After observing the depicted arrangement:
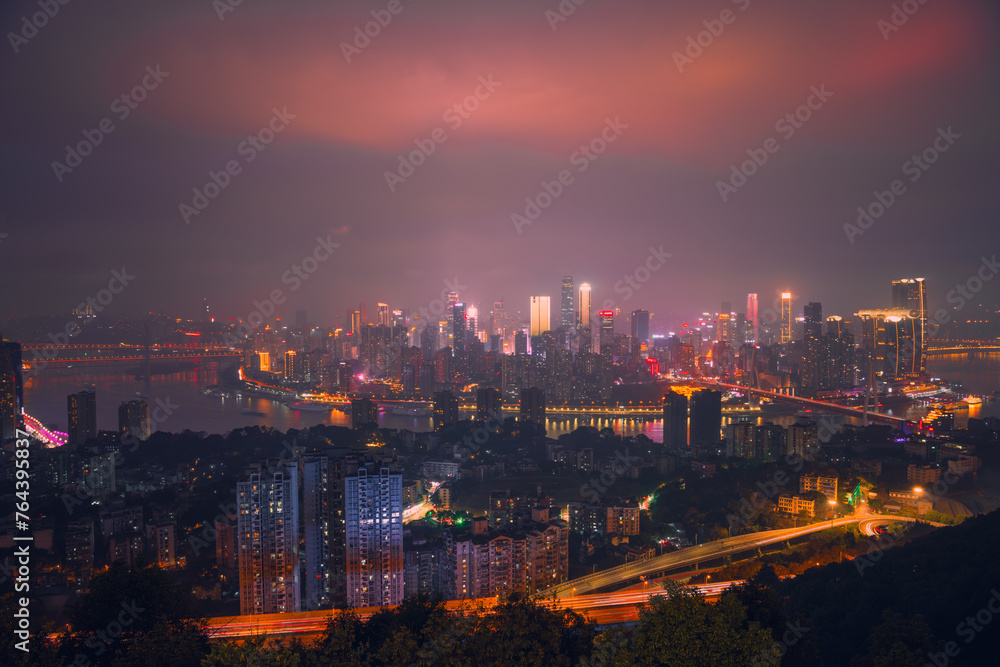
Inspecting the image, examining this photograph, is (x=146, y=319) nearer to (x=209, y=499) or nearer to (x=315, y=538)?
(x=209, y=499)

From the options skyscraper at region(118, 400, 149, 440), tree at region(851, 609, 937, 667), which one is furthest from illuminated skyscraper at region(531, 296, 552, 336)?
tree at region(851, 609, 937, 667)

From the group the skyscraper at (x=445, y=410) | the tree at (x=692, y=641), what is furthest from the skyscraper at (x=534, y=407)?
the tree at (x=692, y=641)

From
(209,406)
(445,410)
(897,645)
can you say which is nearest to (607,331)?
(445,410)

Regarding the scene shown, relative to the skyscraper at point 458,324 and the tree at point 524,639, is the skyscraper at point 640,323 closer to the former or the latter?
the skyscraper at point 458,324

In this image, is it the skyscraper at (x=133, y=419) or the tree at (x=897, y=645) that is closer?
the tree at (x=897, y=645)

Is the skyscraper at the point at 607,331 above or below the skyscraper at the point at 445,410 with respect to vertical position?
above

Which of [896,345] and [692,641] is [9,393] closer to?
[692,641]
